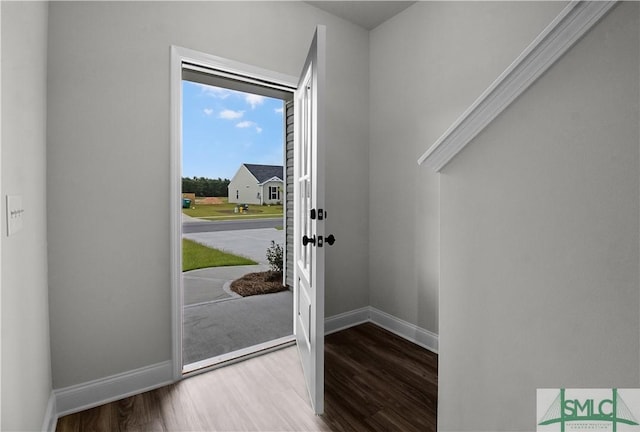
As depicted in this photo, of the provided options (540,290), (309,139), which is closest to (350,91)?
(309,139)

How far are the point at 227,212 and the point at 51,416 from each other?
8.53 feet

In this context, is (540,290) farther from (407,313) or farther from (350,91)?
(350,91)

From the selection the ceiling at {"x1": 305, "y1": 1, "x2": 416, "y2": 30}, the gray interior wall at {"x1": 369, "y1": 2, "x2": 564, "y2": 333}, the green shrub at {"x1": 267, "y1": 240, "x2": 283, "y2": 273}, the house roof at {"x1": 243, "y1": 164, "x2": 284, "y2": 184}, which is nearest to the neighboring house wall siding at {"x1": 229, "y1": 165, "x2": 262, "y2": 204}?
the house roof at {"x1": 243, "y1": 164, "x2": 284, "y2": 184}

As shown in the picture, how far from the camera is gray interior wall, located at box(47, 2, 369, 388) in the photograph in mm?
1700

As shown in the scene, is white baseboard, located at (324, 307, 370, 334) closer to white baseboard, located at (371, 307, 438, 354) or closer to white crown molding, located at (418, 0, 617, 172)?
white baseboard, located at (371, 307, 438, 354)

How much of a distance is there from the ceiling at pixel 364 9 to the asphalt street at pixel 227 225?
240 centimetres

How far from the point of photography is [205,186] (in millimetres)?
3686

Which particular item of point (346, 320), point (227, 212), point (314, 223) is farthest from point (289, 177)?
point (314, 223)

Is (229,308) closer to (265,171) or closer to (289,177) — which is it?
(289,177)

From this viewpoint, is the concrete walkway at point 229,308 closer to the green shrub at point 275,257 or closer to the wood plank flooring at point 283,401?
the green shrub at point 275,257

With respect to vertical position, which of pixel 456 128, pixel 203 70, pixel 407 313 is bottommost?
pixel 407 313

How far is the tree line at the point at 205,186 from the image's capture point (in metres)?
3.59

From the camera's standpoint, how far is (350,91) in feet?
9.27

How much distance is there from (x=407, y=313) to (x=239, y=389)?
55.6 inches
